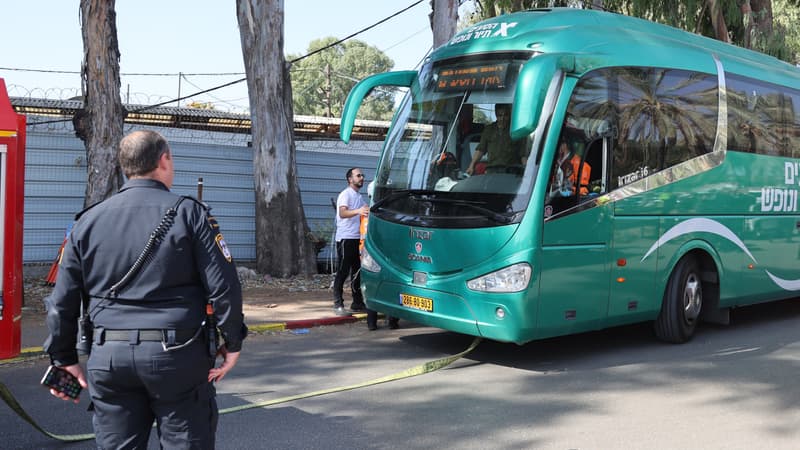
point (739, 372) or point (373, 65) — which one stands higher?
point (373, 65)

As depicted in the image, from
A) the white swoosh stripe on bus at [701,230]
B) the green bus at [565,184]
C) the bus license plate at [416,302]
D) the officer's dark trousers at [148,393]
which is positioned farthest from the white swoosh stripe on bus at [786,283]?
the officer's dark trousers at [148,393]

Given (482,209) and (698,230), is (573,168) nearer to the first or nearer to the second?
(482,209)

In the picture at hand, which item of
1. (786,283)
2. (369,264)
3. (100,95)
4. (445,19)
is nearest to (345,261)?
(369,264)

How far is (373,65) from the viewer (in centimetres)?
9350

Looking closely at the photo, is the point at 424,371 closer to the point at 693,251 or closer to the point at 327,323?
the point at 327,323

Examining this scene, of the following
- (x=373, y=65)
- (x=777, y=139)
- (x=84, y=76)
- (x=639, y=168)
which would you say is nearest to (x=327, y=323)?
(x=639, y=168)

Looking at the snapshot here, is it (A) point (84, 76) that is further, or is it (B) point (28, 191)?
(B) point (28, 191)

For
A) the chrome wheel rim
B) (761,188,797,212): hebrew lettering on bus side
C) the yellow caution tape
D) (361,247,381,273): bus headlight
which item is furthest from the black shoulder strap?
(761,188,797,212): hebrew lettering on bus side

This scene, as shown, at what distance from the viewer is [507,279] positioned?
7.18m

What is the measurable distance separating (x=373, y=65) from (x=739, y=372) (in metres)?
88.6

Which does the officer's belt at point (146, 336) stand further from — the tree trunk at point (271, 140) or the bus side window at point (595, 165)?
the tree trunk at point (271, 140)

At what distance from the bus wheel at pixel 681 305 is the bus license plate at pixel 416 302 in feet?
9.14

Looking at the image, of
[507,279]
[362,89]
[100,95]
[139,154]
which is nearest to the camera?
[139,154]

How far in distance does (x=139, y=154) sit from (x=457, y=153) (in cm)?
482
